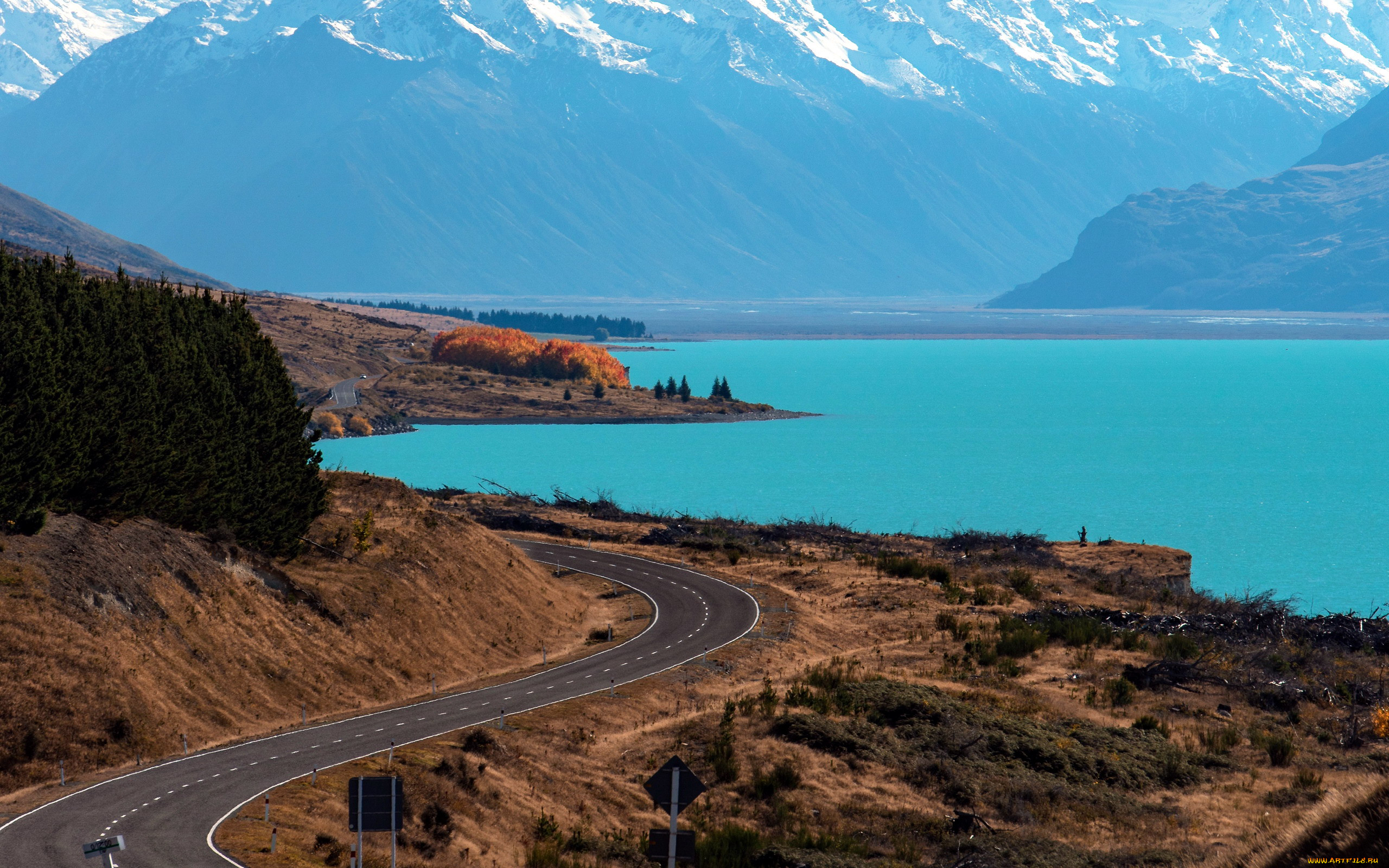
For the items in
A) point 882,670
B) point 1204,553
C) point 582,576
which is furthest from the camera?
point 1204,553

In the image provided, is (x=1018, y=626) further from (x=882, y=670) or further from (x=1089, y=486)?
(x=1089, y=486)

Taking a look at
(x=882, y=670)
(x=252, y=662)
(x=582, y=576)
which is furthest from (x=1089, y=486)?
(x=252, y=662)

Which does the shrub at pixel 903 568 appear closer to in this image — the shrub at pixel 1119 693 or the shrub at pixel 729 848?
the shrub at pixel 1119 693

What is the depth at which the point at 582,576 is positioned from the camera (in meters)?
75.3

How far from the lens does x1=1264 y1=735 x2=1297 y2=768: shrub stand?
4503 cm

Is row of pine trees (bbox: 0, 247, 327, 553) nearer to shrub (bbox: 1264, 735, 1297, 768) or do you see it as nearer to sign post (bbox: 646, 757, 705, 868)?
sign post (bbox: 646, 757, 705, 868)

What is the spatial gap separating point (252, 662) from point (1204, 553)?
9994 cm

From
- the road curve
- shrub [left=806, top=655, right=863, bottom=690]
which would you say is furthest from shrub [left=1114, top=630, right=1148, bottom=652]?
the road curve

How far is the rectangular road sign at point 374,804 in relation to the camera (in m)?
24.5

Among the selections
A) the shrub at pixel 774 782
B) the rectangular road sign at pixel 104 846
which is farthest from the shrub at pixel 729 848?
the rectangular road sign at pixel 104 846

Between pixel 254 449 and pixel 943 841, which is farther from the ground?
pixel 254 449

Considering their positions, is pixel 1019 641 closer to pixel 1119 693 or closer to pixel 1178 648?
pixel 1178 648

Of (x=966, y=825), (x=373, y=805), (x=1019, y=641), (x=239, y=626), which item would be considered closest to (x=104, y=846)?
(x=373, y=805)

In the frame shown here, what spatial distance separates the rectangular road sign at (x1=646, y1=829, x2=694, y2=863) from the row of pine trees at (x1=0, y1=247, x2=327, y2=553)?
27.1 m
